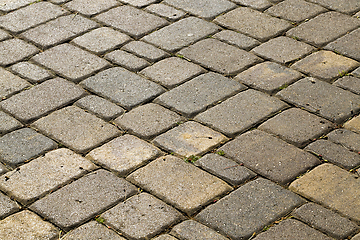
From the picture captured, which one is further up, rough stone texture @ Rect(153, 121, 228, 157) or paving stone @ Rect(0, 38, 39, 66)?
paving stone @ Rect(0, 38, 39, 66)

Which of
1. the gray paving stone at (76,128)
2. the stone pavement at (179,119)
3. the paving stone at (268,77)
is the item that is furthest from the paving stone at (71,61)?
the paving stone at (268,77)

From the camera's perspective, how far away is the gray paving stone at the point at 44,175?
294cm

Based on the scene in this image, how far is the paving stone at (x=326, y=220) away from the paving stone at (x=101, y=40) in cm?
206

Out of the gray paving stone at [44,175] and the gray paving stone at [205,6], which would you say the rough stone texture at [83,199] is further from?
the gray paving stone at [205,6]

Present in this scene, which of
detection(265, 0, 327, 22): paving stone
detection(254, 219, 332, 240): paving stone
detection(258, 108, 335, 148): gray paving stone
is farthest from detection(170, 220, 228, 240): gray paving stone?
detection(265, 0, 327, 22): paving stone

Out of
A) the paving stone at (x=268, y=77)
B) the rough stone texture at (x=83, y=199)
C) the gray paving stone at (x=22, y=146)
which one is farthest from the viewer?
the paving stone at (x=268, y=77)

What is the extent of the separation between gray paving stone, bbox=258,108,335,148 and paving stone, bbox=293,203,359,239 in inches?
21.5

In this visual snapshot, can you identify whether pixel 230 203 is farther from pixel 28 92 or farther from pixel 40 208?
pixel 28 92

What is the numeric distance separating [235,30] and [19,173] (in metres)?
2.16

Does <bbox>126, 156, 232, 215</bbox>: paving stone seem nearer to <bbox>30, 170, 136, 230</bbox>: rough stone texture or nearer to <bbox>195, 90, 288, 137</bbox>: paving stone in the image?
<bbox>30, 170, 136, 230</bbox>: rough stone texture

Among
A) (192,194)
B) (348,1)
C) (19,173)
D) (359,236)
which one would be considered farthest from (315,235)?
(348,1)

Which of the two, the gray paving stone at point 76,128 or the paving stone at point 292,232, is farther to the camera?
the gray paving stone at point 76,128

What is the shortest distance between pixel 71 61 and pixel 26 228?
1.63 metres

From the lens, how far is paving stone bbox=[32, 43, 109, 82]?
3.89m
